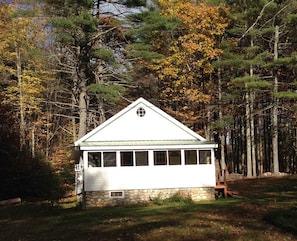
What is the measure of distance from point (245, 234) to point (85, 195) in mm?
10266

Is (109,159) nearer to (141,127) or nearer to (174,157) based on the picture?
(141,127)

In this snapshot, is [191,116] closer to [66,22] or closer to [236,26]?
[236,26]

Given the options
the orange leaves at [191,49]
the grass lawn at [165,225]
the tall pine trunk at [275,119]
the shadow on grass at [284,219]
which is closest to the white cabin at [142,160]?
the grass lawn at [165,225]

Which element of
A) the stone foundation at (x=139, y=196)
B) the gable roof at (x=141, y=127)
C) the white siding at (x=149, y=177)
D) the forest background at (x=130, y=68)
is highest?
the forest background at (x=130, y=68)

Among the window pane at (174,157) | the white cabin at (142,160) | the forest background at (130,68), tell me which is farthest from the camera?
the forest background at (130,68)

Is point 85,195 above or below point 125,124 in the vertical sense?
below

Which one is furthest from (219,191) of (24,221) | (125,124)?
(24,221)

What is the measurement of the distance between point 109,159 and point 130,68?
831 centimetres

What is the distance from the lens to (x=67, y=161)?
3472 cm

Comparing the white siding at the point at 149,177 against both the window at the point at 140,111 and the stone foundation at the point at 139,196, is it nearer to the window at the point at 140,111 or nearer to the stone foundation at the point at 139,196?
the stone foundation at the point at 139,196

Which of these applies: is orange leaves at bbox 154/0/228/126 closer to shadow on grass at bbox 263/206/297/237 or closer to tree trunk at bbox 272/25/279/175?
tree trunk at bbox 272/25/279/175

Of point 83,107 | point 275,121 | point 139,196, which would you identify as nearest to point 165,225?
point 139,196

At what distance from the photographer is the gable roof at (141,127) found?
20.6 m

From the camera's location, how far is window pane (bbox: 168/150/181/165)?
806 inches
